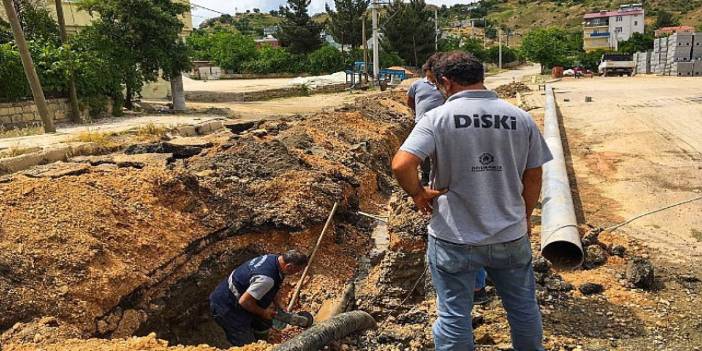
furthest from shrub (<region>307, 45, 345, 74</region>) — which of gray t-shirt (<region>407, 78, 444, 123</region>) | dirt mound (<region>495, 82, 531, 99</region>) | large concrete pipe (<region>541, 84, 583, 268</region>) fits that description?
large concrete pipe (<region>541, 84, 583, 268</region>)

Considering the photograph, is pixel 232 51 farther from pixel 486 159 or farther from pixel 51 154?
pixel 486 159

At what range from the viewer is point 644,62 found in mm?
38438

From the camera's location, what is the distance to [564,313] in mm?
3875

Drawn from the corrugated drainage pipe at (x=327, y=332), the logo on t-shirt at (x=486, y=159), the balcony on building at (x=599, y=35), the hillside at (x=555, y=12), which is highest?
the hillside at (x=555, y=12)

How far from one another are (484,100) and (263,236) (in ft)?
13.8

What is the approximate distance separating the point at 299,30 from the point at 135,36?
29687 mm

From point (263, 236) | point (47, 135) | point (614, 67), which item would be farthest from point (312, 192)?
point (614, 67)

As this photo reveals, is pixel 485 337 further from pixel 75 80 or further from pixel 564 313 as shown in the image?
pixel 75 80

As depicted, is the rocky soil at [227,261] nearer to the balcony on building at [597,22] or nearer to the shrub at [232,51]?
the shrub at [232,51]

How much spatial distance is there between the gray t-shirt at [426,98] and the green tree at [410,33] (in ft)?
134

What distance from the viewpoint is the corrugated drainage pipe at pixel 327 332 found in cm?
338

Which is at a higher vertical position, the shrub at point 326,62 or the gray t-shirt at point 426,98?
the shrub at point 326,62

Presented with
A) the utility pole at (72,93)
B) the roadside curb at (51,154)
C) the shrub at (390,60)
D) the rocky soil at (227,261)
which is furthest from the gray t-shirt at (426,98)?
the shrub at (390,60)

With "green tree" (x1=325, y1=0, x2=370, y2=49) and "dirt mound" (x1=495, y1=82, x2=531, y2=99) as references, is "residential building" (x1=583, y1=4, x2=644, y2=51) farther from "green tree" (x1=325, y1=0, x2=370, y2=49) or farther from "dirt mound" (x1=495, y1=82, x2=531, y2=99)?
"dirt mound" (x1=495, y1=82, x2=531, y2=99)
